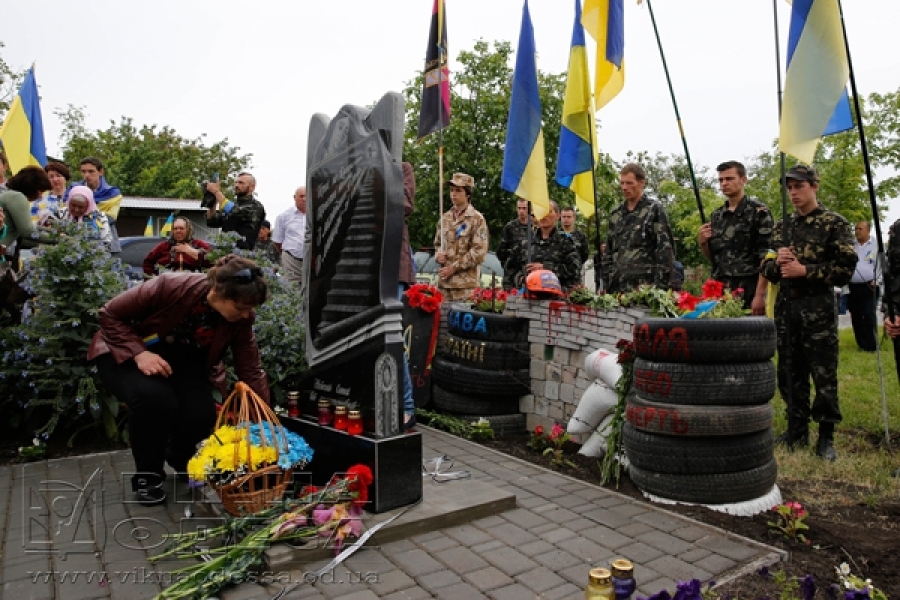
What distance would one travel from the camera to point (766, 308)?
17.9ft

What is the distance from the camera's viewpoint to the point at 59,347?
5.04 m

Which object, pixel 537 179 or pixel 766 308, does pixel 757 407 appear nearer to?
pixel 766 308

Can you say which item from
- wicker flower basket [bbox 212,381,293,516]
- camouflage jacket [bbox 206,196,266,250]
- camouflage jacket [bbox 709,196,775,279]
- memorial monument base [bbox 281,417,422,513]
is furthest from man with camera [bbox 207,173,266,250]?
camouflage jacket [bbox 709,196,775,279]

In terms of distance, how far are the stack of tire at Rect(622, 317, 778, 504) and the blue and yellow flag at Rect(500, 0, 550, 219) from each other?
2839 millimetres

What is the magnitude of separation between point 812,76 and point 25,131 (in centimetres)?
896

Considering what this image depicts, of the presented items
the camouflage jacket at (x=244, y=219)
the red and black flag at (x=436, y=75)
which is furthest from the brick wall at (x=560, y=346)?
the camouflage jacket at (x=244, y=219)

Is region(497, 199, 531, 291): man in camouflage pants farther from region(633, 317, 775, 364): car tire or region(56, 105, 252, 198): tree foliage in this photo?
region(56, 105, 252, 198): tree foliage

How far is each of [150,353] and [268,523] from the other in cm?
117

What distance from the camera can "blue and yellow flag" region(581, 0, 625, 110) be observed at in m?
6.14

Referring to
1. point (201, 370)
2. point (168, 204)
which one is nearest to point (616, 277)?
point (201, 370)

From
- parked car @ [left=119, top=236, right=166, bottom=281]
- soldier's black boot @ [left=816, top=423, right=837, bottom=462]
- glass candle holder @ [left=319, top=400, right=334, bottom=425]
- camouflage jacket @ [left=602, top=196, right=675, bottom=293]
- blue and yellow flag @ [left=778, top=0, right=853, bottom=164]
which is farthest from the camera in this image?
parked car @ [left=119, top=236, right=166, bottom=281]

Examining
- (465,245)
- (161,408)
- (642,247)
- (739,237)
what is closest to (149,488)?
(161,408)

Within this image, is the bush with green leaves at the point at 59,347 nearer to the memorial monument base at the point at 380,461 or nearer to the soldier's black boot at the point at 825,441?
the memorial monument base at the point at 380,461

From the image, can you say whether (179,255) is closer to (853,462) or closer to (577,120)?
(577,120)
